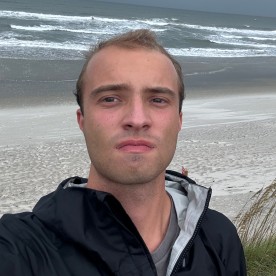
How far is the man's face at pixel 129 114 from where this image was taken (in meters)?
2.07

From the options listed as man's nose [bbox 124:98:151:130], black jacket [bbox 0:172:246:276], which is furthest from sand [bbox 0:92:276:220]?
man's nose [bbox 124:98:151:130]

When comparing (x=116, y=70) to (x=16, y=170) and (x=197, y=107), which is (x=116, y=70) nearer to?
(x=16, y=170)

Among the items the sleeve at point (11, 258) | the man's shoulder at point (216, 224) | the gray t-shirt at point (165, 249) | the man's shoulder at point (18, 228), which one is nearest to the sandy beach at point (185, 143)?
the man's shoulder at point (216, 224)

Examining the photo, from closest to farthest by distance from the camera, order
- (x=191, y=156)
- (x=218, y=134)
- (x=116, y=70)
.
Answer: (x=116, y=70) < (x=191, y=156) < (x=218, y=134)

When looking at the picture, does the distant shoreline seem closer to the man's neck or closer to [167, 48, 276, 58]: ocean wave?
[167, 48, 276, 58]: ocean wave

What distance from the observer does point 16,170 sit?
354 inches

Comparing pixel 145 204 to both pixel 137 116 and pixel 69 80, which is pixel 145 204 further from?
pixel 69 80

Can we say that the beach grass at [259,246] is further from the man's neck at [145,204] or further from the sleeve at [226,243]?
the man's neck at [145,204]

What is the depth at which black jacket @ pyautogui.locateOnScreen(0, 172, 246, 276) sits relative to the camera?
1850mm

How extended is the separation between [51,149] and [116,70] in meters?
8.22

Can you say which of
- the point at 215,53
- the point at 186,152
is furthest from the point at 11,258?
the point at 215,53

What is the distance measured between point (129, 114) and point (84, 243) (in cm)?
54

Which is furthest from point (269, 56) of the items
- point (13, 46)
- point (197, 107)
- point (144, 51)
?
point (144, 51)

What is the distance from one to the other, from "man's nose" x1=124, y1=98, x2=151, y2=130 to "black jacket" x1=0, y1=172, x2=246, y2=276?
0.96 ft
